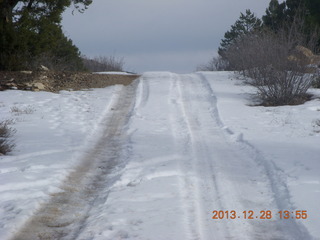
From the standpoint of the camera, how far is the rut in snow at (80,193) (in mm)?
4820

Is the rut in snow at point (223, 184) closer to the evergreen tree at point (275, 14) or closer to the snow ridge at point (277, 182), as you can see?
the snow ridge at point (277, 182)

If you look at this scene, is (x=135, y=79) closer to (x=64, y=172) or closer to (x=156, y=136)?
(x=156, y=136)

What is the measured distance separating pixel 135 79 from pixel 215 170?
44.7 ft

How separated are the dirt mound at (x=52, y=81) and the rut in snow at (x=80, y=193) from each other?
655 cm

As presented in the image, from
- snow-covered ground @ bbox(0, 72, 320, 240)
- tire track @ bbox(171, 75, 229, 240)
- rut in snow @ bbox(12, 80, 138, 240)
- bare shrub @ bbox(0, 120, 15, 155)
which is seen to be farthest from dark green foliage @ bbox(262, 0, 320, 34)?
bare shrub @ bbox(0, 120, 15, 155)

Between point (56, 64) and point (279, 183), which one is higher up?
point (56, 64)

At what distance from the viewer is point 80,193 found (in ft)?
20.0

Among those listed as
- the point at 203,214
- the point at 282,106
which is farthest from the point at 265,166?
the point at 282,106

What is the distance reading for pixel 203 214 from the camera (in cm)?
510

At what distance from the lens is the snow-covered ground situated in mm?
Answer: 4820

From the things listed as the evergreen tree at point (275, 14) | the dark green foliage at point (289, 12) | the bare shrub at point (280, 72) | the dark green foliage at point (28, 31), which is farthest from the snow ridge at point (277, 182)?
the evergreen tree at point (275, 14)

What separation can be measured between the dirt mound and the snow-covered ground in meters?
2.87

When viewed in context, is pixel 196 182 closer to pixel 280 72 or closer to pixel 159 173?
pixel 159 173
